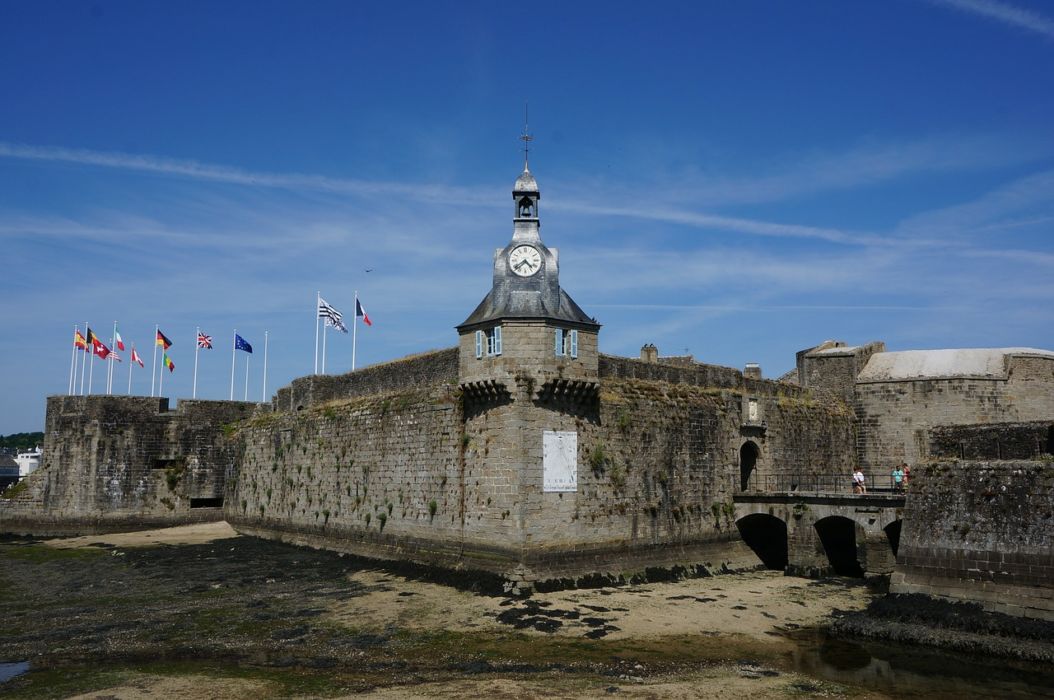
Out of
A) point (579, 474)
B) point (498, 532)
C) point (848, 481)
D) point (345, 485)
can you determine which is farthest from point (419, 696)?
point (848, 481)

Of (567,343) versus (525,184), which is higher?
(525,184)

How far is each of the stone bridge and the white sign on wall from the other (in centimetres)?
766

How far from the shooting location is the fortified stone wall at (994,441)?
24.1 meters

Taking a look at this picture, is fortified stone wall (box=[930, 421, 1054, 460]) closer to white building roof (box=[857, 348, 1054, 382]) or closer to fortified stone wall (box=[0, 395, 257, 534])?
white building roof (box=[857, 348, 1054, 382])

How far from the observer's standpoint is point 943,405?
30.8 meters

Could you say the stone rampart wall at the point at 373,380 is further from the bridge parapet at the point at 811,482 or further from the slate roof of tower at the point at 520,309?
the bridge parapet at the point at 811,482

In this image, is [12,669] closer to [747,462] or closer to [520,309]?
[520,309]

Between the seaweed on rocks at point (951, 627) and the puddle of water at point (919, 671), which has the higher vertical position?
the seaweed on rocks at point (951, 627)

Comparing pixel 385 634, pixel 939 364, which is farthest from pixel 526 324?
pixel 939 364

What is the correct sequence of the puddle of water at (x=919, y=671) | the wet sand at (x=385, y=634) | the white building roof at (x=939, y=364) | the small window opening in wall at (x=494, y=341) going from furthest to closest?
1. the white building roof at (x=939, y=364)
2. the small window opening in wall at (x=494, y=341)
3. the puddle of water at (x=919, y=671)
4. the wet sand at (x=385, y=634)

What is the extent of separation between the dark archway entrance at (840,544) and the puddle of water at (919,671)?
27.0 feet

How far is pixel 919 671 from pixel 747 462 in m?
13.9

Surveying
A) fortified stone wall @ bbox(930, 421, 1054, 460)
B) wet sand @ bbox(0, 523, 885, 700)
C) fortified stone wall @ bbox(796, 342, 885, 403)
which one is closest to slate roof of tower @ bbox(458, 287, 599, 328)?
wet sand @ bbox(0, 523, 885, 700)

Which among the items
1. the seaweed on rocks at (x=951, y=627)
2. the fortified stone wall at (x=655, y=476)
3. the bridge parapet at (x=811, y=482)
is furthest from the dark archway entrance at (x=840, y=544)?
the seaweed on rocks at (x=951, y=627)
